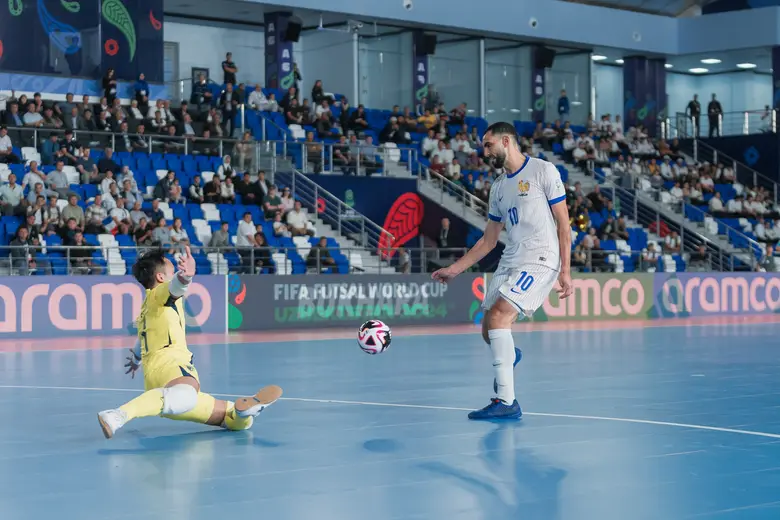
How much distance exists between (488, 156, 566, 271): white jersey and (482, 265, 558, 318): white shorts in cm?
5

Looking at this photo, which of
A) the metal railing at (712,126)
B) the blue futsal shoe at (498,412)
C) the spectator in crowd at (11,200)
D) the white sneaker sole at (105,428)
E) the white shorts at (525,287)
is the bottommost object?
the blue futsal shoe at (498,412)

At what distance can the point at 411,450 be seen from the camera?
24.9ft

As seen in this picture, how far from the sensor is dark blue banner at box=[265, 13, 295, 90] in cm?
3694

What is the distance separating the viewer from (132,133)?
27312mm

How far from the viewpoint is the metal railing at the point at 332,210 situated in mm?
29266

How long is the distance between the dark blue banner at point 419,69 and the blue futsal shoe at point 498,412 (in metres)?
33.1

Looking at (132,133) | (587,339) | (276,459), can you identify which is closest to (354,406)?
(276,459)

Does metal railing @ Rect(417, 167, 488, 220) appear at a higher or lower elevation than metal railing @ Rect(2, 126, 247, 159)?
lower

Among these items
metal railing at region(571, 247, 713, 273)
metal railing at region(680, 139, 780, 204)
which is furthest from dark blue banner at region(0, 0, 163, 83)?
metal railing at region(680, 139, 780, 204)

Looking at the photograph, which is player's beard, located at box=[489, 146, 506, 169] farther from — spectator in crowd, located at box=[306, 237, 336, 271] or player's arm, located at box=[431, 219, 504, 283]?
spectator in crowd, located at box=[306, 237, 336, 271]

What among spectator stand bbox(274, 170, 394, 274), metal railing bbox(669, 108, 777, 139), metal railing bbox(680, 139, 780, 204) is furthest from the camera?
metal railing bbox(669, 108, 777, 139)

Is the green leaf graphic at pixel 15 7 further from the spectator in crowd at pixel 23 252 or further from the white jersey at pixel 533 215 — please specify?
the white jersey at pixel 533 215

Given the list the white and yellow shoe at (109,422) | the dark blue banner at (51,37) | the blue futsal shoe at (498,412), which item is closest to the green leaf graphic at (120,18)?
the dark blue banner at (51,37)

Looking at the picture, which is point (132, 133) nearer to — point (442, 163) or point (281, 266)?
point (281, 266)
